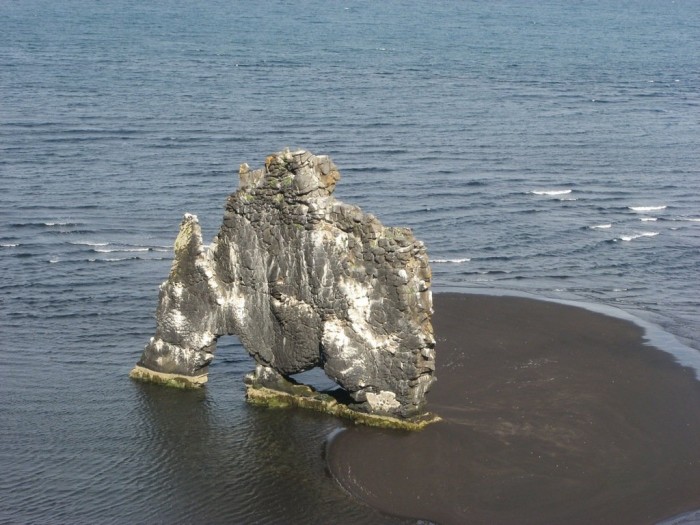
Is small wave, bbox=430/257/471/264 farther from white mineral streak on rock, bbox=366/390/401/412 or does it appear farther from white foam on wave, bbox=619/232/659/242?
white mineral streak on rock, bbox=366/390/401/412

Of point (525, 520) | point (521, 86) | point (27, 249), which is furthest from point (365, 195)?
point (521, 86)

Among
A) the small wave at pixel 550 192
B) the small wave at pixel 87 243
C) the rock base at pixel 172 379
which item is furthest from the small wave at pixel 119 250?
the small wave at pixel 550 192

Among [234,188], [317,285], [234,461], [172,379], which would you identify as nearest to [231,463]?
[234,461]

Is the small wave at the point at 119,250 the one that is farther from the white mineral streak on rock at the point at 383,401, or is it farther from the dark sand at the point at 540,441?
the white mineral streak on rock at the point at 383,401

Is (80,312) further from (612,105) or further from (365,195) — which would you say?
(612,105)

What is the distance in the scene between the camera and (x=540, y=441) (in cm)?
4706

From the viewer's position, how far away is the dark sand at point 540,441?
1684 inches

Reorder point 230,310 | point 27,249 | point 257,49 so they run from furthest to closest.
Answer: point 257,49, point 27,249, point 230,310

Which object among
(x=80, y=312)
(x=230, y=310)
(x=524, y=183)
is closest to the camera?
(x=230, y=310)

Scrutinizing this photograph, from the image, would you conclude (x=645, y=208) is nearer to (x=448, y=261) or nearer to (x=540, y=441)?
(x=448, y=261)

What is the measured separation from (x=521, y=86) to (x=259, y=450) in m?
101

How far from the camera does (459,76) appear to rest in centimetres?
14788

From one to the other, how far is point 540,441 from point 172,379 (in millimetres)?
17162

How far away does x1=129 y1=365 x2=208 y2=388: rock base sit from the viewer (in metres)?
53.7
